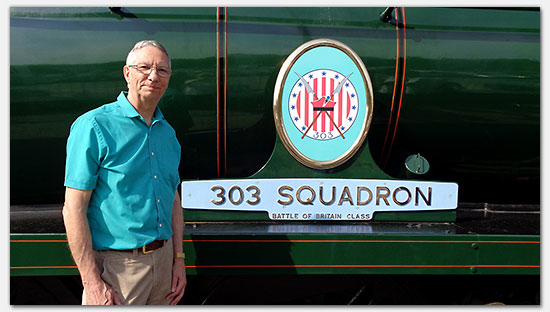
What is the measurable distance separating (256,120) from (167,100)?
20.3 inches

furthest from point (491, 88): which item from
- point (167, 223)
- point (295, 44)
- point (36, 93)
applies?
point (36, 93)

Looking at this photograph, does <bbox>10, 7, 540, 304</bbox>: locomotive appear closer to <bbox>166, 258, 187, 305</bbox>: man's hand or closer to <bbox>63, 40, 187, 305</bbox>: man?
<bbox>166, 258, 187, 305</bbox>: man's hand

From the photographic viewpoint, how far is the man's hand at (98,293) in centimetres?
192

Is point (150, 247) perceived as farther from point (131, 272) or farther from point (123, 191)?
point (123, 191)

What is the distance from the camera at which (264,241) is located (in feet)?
8.27

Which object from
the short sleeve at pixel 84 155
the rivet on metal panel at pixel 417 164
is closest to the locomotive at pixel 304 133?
the rivet on metal panel at pixel 417 164

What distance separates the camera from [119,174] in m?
1.95

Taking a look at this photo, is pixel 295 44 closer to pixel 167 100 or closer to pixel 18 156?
pixel 167 100

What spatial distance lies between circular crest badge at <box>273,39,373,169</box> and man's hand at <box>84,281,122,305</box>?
120 cm

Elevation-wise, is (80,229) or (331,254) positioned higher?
(80,229)

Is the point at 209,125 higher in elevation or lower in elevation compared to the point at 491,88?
lower

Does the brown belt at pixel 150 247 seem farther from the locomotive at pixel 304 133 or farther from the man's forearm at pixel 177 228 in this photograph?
the locomotive at pixel 304 133

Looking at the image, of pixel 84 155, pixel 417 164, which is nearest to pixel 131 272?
pixel 84 155

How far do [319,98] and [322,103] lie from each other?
3cm
